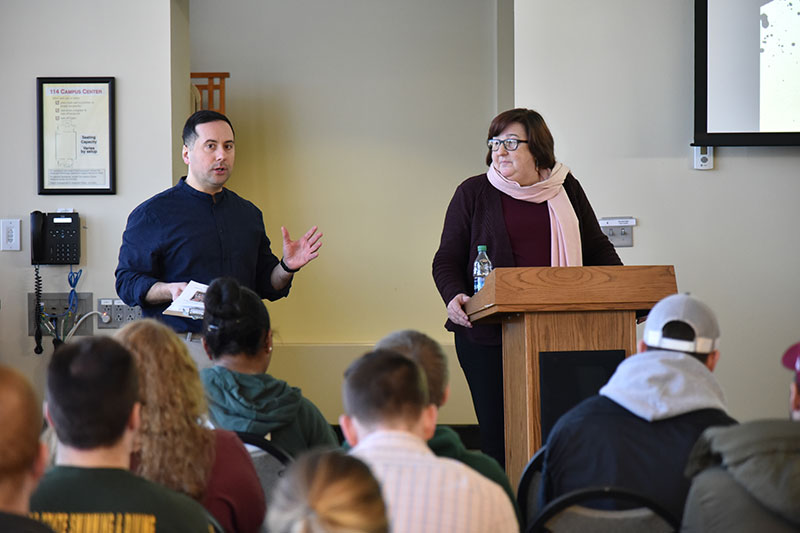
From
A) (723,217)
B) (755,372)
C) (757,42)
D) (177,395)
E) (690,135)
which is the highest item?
(757,42)

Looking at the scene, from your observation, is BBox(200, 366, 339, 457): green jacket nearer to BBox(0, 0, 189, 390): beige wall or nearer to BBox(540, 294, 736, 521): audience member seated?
BBox(540, 294, 736, 521): audience member seated

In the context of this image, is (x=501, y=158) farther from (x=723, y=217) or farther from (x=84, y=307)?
(x=84, y=307)

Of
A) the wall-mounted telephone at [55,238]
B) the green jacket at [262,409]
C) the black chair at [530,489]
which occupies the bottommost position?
the black chair at [530,489]

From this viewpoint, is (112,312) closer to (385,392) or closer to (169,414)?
(169,414)

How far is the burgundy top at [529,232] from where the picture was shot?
316 centimetres

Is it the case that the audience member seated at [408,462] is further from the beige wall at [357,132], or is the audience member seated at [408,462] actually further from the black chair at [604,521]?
the beige wall at [357,132]

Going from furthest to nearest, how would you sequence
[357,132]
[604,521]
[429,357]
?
[357,132], [429,357], [604,521]

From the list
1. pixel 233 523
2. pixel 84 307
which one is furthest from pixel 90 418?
pixel 84 307

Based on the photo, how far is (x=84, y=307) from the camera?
13.5ft

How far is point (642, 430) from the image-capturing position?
67.8 inches

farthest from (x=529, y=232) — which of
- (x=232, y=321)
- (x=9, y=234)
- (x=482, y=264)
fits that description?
(x=9, y=234)

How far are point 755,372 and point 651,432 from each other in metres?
2.60

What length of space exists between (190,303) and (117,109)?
5.04 feet

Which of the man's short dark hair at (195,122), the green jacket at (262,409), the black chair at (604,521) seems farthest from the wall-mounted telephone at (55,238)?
the black chair at (604,521)
